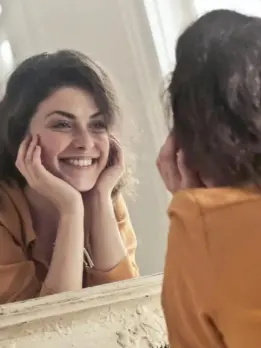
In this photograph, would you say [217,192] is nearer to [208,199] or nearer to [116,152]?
[208,199]

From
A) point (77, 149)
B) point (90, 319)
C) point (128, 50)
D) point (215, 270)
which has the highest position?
point (128, 50)

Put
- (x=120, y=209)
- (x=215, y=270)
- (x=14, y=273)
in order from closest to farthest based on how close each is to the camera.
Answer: (x=215, y=270)
(x=14, y=273)
(x=120, y=209)

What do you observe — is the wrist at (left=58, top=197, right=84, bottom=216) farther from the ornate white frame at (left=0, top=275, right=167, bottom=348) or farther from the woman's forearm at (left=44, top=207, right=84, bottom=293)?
the ornate white frame at (left=0, top=275, right=167, bottom=348)

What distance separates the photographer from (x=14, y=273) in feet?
2.87

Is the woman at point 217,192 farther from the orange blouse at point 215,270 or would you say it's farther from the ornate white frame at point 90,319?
the ornate white frame at point 90,319

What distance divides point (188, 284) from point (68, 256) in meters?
0.30

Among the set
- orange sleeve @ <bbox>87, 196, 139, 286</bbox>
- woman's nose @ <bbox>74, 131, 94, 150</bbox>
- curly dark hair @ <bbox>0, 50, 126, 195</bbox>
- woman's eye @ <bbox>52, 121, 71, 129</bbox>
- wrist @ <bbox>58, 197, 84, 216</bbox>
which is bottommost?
orange sleeve @ <bbox>87, 196, 139, 286</bbox>

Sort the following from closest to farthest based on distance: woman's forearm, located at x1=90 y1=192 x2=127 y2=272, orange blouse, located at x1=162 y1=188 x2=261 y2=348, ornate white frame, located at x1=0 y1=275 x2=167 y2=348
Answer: orange blouse, located at x1=162 y1=188 x2=261 y2=348
ornate white frame, located at x1=0 y1=275 x2=167 y2=348
woman's forearm, located at x1=90 y1=192 x2=127 y2=272

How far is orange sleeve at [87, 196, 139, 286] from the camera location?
924 mm

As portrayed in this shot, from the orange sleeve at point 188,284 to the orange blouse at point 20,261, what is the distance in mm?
275

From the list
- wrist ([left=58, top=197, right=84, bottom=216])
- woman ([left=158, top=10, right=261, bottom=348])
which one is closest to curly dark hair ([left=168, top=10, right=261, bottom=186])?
woman ([left=158, top=10, right=261, bottom=348])

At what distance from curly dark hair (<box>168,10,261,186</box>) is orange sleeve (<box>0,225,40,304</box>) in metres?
0.30

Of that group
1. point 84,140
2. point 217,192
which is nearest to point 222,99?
point 217,192

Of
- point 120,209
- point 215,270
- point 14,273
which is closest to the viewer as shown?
point 215,270
